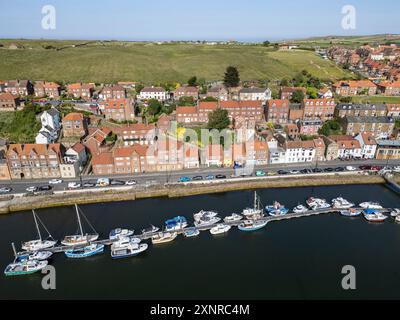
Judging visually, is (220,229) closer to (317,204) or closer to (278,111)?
(317,204)

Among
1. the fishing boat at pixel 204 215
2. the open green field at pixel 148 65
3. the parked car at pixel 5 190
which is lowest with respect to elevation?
the fishing boat at pixel 204 215

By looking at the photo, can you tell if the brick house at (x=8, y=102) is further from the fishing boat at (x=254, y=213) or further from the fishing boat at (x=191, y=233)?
the fishing boat at (x=254, y=213)

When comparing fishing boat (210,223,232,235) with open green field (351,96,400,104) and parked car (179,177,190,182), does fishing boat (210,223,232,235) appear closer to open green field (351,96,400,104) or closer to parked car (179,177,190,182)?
parked car (179,177,190,182)

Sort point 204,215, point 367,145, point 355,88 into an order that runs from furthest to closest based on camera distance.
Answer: point 355,88
point 367,145
point 204,215

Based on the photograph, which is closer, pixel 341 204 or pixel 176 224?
pixel 176 224

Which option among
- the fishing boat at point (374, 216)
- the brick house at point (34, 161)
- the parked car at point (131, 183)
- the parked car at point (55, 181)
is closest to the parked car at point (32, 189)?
the parked car at point (55, 181)

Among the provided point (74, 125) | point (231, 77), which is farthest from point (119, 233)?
point (231, 77)
